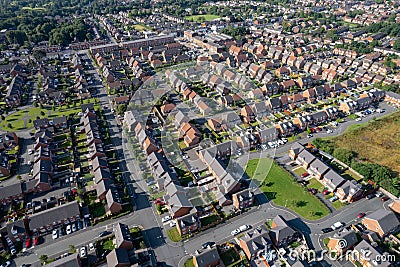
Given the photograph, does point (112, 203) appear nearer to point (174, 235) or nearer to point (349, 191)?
point (174, 235)

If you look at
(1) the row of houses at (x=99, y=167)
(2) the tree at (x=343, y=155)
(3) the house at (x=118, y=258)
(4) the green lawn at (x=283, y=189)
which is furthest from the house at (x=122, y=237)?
(2) the tree at (x=343, y=155)

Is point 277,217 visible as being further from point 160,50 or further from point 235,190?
point 160,50

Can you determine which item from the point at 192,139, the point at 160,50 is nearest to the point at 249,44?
the point at 160,50

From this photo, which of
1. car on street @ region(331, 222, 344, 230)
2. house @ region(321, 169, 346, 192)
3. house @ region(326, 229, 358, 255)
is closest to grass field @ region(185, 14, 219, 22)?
house @ region(321, 169, 346, 192)

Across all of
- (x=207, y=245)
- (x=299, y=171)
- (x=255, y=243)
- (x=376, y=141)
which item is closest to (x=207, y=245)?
(x=207, y=245)

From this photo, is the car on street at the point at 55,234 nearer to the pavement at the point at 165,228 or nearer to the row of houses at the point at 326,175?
the pavement at the point at 165,228
